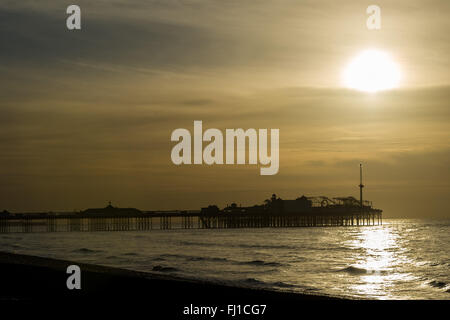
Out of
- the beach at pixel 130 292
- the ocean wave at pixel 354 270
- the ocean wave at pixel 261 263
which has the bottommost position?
the ocean wave at pixel 261 263

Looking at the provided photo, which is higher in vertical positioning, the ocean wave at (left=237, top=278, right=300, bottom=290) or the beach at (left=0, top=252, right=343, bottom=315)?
the beach at (left=0, top=252, right=343, bottom=315)

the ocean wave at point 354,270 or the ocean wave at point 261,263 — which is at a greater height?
the ocean wave at point 354,270

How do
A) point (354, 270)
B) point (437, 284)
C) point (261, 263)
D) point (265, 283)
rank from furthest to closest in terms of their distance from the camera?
point (261, 263)
point (354, 270)
point (437, 284)
point (265, 283)

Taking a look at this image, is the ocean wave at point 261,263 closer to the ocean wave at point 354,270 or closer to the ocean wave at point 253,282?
the ocean wave at point 354,270

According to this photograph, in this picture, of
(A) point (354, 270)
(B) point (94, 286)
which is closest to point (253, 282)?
(A) point (354, 270)

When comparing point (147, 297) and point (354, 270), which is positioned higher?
point (147, 297)

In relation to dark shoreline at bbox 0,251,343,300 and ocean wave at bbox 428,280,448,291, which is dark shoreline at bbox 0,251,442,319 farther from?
ocean wave at bbox 428,280,448,291

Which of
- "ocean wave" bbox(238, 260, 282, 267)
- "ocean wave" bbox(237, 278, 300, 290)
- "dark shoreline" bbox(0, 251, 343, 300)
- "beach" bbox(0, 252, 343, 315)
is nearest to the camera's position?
"beach" bbox(0, 252, 343, 315)

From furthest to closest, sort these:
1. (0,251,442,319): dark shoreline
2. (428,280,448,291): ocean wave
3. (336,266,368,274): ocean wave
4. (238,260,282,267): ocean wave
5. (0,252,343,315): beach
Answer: (238,260,282,267): ocean wave < (336,266,368,274): ocean wave < (428,280,448,291): ocean wave < (0,252,343,315): beach < (0,251,442,319): dark shoreline

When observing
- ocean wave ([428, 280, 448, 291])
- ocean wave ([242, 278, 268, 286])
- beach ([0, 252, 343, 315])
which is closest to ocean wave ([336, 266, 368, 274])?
ocean wave ([428, 280, 448, 291])

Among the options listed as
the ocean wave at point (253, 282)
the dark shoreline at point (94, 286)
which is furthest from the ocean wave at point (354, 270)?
the dark shoreline at point (94, 286)

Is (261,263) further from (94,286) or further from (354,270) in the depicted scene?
(94,286)

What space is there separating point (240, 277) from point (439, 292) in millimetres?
9570

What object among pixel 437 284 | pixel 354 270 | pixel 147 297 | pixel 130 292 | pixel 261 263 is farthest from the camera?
pixel 261 263
